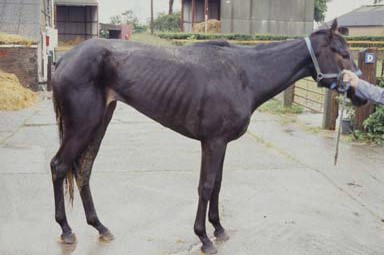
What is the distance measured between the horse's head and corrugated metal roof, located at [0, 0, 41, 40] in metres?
14.6

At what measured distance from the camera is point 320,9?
57438 millimetres

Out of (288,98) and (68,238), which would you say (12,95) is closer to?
(288,98)

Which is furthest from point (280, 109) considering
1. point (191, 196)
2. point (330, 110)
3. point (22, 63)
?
point (22, 63)

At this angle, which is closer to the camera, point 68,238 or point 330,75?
point 330,75

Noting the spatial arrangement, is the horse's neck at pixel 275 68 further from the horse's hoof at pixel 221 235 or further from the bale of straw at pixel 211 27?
the bale of straw at pixel 211 27

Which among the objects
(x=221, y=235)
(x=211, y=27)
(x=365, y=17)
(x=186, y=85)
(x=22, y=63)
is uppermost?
(x=365, y=17)

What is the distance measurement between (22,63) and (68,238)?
11470 millimetres

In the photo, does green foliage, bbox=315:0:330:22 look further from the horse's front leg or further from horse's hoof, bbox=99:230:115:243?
horse's hoof, bbox=99:230:115:243

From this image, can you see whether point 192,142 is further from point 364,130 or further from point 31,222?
point 31,222

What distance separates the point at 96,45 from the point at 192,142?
14.7ft

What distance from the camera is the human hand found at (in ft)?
12.5

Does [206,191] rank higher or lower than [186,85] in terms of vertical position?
lower

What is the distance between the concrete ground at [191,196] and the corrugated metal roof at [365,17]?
179 feet

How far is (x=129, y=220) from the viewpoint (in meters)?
4.86
